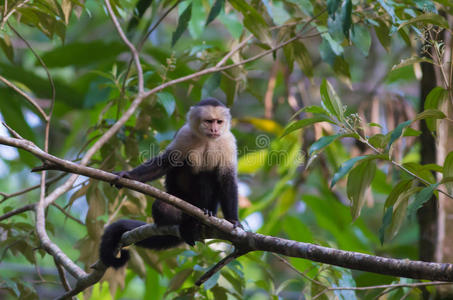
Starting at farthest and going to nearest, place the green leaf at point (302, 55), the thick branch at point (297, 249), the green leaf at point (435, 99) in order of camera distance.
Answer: the green leaf at point (302, 55), the green leaf at point (435, 99), the thick branch at point (297, 249)

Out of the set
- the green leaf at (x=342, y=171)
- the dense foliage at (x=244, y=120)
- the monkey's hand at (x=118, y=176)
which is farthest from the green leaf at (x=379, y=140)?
the monkey's hand at (x=118, y=176)

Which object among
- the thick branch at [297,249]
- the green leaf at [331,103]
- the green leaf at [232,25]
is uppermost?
the green leaf at [232,25]

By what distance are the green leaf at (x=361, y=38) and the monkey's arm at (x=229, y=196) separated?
1205 millimetres

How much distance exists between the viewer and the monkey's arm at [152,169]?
10.00 feet

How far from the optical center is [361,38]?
325 centimetres

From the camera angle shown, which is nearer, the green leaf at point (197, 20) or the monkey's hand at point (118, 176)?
the monkey's hand at point (118, 176)

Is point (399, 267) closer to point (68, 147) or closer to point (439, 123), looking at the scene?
point (439, 123)

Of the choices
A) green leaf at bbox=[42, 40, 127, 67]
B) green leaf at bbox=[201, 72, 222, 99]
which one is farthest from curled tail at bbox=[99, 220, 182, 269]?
green leaf at bbox=[42, 40, 127, 67]

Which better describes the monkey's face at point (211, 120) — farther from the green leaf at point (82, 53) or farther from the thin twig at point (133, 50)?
the green leaf at point (82, 53)

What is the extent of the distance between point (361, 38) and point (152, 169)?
5.44 feet

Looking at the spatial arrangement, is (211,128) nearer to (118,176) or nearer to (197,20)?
(197,20)

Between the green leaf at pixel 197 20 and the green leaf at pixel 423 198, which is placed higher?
the green leaf at pixel 197 20

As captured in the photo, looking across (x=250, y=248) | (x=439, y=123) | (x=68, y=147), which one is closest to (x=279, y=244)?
(x=250, y=248)

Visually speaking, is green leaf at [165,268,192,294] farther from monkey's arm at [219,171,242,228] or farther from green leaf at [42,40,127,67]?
green leaf at [42,40,127,67]
